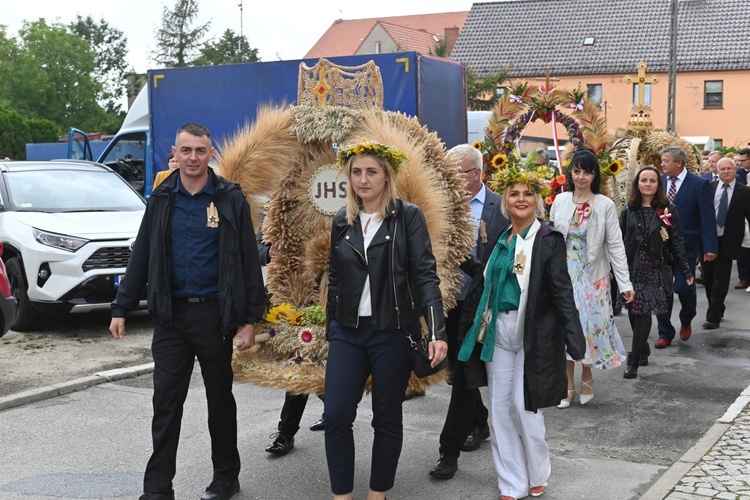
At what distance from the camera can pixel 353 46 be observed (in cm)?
7562

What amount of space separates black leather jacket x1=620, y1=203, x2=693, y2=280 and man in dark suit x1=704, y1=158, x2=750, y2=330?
104 inches

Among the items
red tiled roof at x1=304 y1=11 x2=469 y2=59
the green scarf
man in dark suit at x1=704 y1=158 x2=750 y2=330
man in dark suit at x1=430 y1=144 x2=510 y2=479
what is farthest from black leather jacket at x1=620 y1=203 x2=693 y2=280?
red tiled roof at x1=304 y1=11 x2=469 y2=59

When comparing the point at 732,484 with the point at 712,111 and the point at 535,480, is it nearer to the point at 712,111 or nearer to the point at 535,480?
the point at 535,480

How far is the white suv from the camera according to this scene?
34.9 ft

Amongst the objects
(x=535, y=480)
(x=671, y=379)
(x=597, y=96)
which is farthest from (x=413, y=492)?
(x=597, y=96)

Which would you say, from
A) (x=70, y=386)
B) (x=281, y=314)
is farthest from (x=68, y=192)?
(x=281, y=314)

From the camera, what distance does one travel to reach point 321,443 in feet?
21.4

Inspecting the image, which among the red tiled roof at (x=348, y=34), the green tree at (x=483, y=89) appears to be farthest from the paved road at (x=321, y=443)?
the red tiled roof at (x=348, y=34)

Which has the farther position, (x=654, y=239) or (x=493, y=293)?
(x=654, y=239)

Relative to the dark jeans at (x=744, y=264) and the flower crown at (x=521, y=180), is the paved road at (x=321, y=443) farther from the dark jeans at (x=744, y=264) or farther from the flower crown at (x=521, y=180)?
the dark jeans at (x=744, y=264)

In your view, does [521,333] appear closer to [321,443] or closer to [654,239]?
[321,443]

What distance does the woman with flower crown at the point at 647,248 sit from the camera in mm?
8758

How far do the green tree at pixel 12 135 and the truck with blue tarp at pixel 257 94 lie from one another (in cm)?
3343

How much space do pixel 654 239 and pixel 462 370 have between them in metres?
3.75
